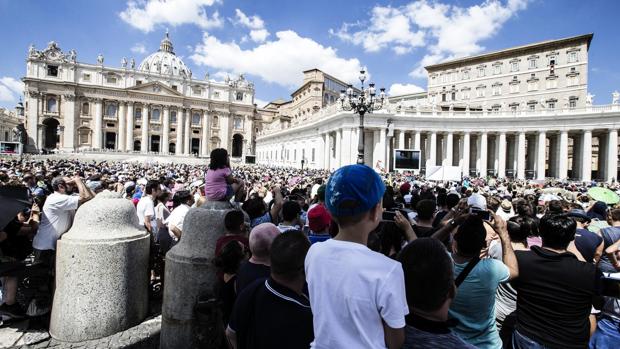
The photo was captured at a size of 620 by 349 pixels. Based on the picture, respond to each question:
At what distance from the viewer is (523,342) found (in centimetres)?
249

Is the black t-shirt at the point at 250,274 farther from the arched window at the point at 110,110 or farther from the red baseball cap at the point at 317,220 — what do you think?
the arched window at the point at 110,110

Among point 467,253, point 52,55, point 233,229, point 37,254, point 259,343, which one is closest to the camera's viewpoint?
point 259,343

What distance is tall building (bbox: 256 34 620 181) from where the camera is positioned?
39.5 meters

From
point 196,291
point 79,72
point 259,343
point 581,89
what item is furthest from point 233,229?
point 79,72

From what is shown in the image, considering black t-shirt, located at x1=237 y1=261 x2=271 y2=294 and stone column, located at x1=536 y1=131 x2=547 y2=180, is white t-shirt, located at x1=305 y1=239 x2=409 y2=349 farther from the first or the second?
stone column, located at x1=536 y1=131 x2=547 y2=180

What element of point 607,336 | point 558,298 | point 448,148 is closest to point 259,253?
point 558,298

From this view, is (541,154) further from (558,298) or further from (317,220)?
(558,298)

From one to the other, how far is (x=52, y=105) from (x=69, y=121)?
4839mm

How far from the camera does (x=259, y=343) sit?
1955 mm

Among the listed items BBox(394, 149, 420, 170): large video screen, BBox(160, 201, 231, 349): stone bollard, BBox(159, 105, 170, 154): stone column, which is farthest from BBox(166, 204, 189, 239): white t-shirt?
BBox(159, 105, 170, 154): stone column

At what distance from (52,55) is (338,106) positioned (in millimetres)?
64830

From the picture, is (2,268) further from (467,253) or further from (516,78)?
(516,78)

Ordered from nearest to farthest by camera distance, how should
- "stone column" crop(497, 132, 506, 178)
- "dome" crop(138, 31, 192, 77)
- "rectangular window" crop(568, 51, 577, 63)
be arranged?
"stone column" crop(497, 132, 506, 178), "rectangular window" crop(568, 51, 577, 63), "dome" crop(138, 31, 192, 77)

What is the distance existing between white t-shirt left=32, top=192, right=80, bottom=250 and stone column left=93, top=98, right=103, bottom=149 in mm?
78128
